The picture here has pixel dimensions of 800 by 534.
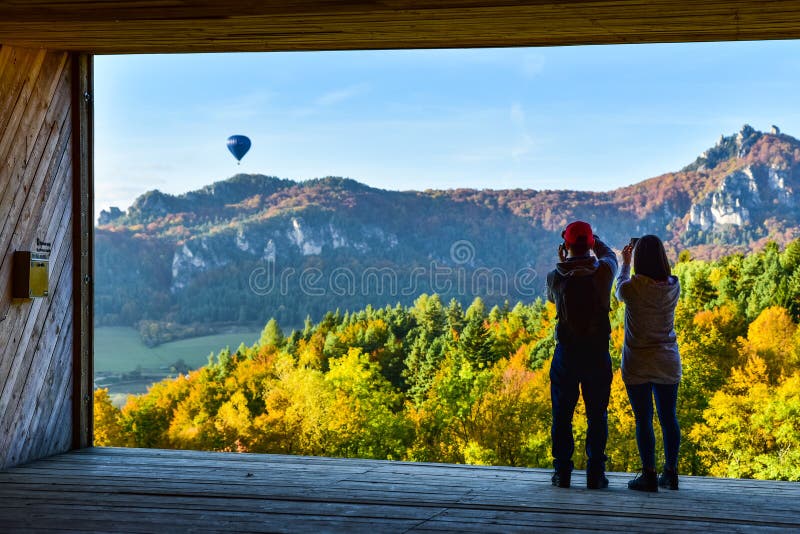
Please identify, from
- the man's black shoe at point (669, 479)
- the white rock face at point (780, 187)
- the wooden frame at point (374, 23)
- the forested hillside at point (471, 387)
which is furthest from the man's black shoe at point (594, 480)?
the white rock face at point (780, 187)

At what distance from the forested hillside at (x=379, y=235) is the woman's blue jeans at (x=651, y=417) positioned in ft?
76.0

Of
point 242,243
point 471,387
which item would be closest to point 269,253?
point 242,243

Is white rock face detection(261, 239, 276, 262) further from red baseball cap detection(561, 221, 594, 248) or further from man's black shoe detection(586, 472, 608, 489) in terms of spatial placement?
red baseball cap detection(561, 221, 594, 248)

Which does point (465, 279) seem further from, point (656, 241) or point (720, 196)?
point (656, 241)

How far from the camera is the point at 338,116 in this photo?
43.8 metres

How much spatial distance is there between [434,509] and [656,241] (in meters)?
1.61

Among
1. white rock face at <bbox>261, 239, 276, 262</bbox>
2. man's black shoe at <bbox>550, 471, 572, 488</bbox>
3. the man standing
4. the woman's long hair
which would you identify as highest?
white rock face at <bbox>261, 239, 276, 262</bbox>

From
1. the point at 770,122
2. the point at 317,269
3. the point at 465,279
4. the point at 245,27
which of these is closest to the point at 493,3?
the point at 245,27

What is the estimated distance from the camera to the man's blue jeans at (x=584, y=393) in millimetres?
4176

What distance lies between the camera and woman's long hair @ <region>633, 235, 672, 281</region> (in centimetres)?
418

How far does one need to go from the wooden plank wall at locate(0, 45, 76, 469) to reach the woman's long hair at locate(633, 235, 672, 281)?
3.35 meters

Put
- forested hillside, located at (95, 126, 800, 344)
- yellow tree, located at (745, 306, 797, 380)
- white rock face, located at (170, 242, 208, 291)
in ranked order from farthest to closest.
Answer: white rock face, located at (170, 242, 208, 291) < forested hillside, located at (95, 126, 800, 344) < yellow tree, located at (745, 306, 797, 380)

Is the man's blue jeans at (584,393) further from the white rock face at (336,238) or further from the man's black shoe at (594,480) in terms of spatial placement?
the white rock face at (336,238)

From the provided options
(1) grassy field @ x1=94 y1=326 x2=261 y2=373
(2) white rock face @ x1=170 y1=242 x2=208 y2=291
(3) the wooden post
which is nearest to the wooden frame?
(3) the wooden post
